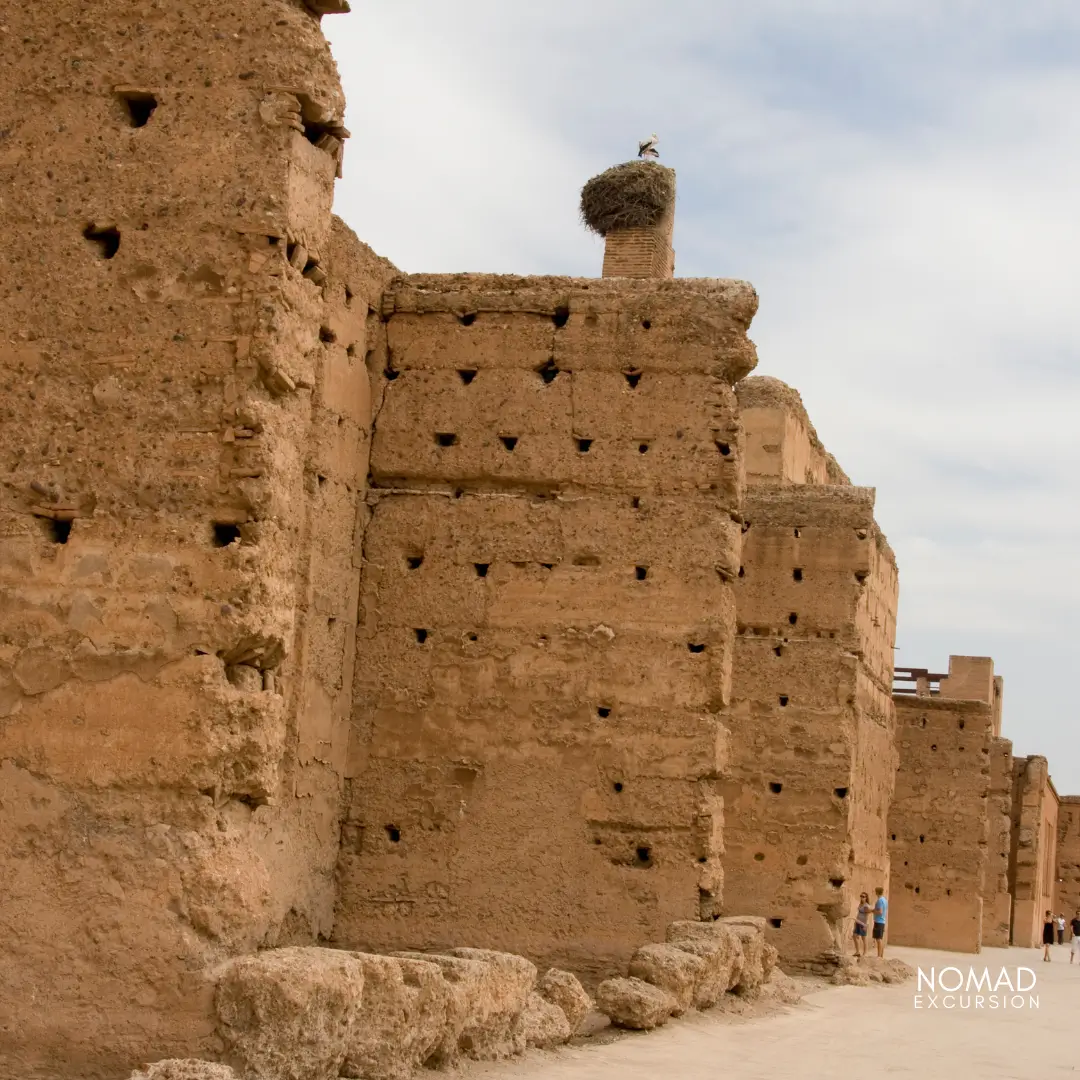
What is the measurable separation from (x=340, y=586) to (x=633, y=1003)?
3307 millimetres

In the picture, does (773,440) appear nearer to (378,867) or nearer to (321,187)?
(378,867)

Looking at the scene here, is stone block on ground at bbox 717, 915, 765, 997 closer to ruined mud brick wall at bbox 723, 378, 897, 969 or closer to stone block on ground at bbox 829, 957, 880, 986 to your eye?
stone block on ground at bbox 829, 957, 880, 986

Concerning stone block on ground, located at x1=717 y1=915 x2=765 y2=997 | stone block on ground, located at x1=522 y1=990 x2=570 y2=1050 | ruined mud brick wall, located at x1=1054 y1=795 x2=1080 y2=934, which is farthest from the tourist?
ruined mud brick wall, located at x1=1054 y1=795 x2=1080 y2=934

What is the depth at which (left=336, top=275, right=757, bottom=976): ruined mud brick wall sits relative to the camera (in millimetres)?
10648

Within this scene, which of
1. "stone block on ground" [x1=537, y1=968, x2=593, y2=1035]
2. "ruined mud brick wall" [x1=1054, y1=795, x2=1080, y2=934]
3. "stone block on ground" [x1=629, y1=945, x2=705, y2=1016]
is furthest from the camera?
"ruined mud brick wall" [x1=1054, y1=795, x2=1080, y2=934]

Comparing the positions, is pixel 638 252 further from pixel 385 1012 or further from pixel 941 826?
pixel 385 1012

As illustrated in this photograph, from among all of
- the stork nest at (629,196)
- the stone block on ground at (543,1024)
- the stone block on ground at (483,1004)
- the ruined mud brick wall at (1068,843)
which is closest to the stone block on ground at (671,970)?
the stone block on ground at (543,1024)

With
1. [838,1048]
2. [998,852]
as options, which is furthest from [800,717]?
[998,852]

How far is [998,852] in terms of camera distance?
2953 centimetres

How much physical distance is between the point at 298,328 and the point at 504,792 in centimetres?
427

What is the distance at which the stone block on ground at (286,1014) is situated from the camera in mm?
6473

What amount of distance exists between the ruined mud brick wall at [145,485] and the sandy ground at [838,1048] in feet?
5.95

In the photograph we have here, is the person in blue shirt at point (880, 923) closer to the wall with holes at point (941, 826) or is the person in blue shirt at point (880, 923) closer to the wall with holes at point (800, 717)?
the wall with holes at point (800, 717)

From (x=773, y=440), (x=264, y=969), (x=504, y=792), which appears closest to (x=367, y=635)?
(x=504, y=792)
